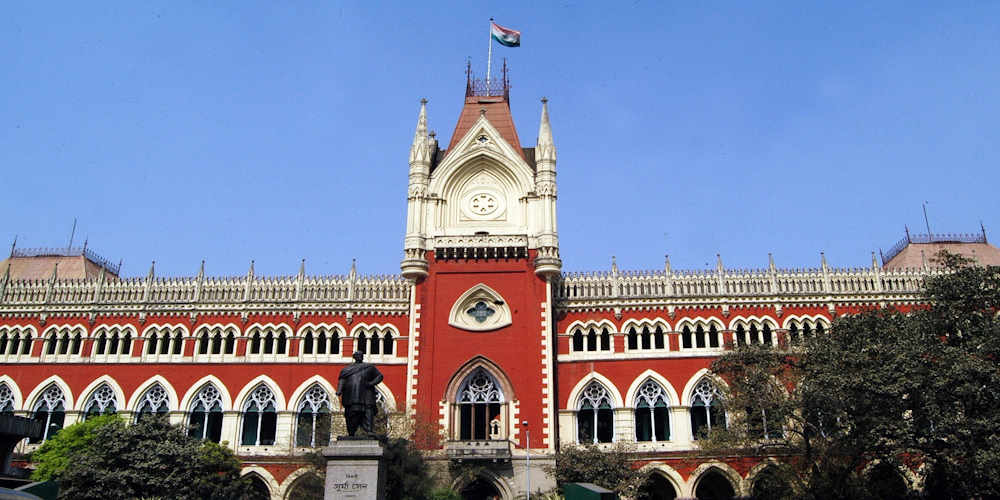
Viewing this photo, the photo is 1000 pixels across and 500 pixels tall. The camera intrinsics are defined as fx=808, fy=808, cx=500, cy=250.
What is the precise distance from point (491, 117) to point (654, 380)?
680 inches

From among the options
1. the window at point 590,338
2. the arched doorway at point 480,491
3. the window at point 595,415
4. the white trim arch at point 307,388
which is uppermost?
the window at point 590,338

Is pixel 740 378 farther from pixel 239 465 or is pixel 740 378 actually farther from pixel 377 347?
pixel 239 465

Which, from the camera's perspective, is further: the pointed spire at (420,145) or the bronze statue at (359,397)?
the pointed spire at (420,145)

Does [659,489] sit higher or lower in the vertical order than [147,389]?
lower

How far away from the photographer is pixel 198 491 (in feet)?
108

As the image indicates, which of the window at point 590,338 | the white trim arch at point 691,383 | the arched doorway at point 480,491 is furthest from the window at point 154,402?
the white trim arch at point 691,383

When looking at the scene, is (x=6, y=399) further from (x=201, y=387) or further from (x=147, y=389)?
(x=201, y=387)

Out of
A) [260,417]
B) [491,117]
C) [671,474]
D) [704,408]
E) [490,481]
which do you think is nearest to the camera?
[490,481]

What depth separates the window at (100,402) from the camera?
132 ft

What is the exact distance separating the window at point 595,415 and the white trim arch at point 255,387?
47.5 feet

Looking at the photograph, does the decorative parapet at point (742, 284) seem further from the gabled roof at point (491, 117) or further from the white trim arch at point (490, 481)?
the white trim arch at point (490, 481)

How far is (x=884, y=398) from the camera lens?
28.5 m

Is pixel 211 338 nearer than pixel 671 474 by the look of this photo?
No

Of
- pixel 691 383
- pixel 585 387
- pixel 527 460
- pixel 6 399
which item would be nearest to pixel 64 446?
pixel 6 399
